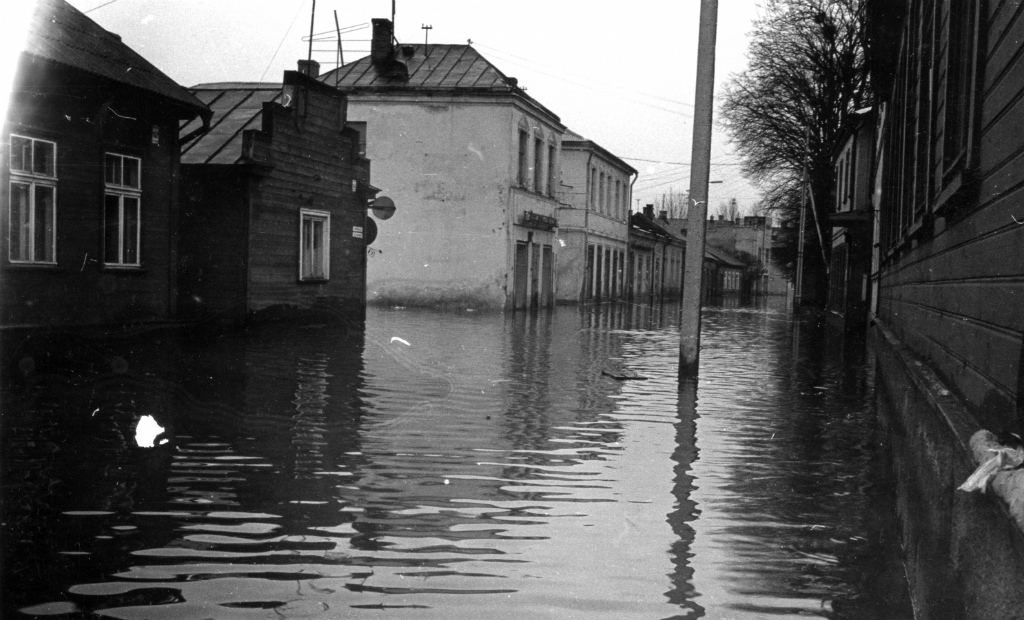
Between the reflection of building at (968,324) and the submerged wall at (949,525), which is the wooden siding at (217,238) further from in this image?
the submerged wall at (949,525)

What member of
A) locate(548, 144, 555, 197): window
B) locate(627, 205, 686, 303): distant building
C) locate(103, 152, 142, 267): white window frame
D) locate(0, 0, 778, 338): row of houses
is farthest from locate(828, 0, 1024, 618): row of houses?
locate(627, 205, 686, 303): distant building

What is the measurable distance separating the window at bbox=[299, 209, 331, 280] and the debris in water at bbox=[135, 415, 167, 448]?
41.2ft

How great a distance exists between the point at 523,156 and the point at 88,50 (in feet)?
77.1

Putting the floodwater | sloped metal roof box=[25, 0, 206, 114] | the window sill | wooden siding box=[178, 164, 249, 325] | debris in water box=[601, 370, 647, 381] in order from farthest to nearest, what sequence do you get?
wooden siding box=[178, 164, 249, 325]
the window sill
debris in water box=[601, 370, 647, 381]
sloped metal roof box=[25, 0, 206, 114]
the floodwater

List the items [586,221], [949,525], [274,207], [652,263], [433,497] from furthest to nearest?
1. [652,263]
2. [586,221]
3. [274,207]
4. [433,497]
5. [949,525]

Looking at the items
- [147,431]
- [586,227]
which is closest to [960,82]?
[147,431]

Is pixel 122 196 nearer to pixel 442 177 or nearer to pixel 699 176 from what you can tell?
pixel 699 176

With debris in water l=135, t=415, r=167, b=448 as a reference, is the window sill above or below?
above

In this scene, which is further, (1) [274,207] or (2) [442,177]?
(2) [442,177]

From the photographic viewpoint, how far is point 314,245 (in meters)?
22.0

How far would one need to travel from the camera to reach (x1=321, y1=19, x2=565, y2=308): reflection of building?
34.0 m

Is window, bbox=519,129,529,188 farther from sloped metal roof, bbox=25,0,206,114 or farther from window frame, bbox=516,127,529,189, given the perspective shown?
sloped metal roof, bbox=25,0,206,114

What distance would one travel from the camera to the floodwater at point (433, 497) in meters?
4.15

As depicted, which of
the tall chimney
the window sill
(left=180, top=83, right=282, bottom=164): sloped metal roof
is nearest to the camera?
the window sill
